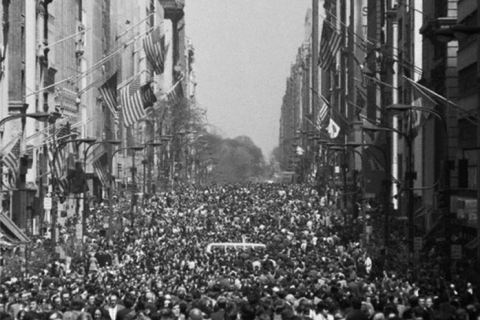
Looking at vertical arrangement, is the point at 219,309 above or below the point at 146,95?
below

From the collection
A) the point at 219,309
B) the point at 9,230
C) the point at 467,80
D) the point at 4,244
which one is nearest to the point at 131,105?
the point at 9,230

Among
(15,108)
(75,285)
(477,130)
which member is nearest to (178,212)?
(15,108)

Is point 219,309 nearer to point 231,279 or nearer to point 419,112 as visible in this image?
point 231,279

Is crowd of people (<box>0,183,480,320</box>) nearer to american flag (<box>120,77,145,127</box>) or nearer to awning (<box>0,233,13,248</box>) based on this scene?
awning (<box>0,233,13,248</box>)

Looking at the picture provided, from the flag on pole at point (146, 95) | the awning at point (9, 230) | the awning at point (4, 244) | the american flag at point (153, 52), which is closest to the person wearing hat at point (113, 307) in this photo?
the awning at point (4, 244)

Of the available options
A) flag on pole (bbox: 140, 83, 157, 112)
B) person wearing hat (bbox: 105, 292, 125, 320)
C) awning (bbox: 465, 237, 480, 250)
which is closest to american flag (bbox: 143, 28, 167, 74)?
flag on pole (bbox: 140, 83, 157, 112)

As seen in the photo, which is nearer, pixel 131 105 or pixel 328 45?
pixel 131 105

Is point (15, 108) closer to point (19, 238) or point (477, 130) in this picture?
point (19, 238)
